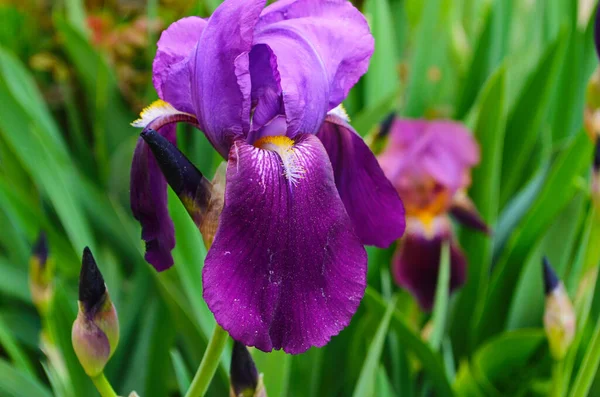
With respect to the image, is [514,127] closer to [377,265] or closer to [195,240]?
[377,265]

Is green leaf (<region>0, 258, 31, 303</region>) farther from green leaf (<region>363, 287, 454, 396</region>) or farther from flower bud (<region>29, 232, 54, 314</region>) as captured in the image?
green leaf (<region>363, 287, 454, 396</region>)

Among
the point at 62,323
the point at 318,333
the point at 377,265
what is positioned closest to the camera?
the point at 318,333

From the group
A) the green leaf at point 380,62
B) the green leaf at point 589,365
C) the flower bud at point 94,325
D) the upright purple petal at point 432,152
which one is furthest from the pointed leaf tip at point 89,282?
the green leaf at point 380,62

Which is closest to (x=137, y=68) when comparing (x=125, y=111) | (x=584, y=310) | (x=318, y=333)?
(x=125, y=111)

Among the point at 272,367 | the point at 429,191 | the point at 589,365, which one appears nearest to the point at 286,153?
the point at 272,367

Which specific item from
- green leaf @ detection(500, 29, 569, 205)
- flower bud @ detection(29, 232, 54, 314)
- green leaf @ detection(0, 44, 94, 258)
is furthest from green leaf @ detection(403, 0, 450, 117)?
flower bud @ detection(29, 232, 54, 314)

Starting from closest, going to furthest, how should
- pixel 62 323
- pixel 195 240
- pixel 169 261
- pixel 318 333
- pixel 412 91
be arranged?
pixel 318 333, pixel 169 261, pixel 195 240, pixel 62 323, pixel 412 91
